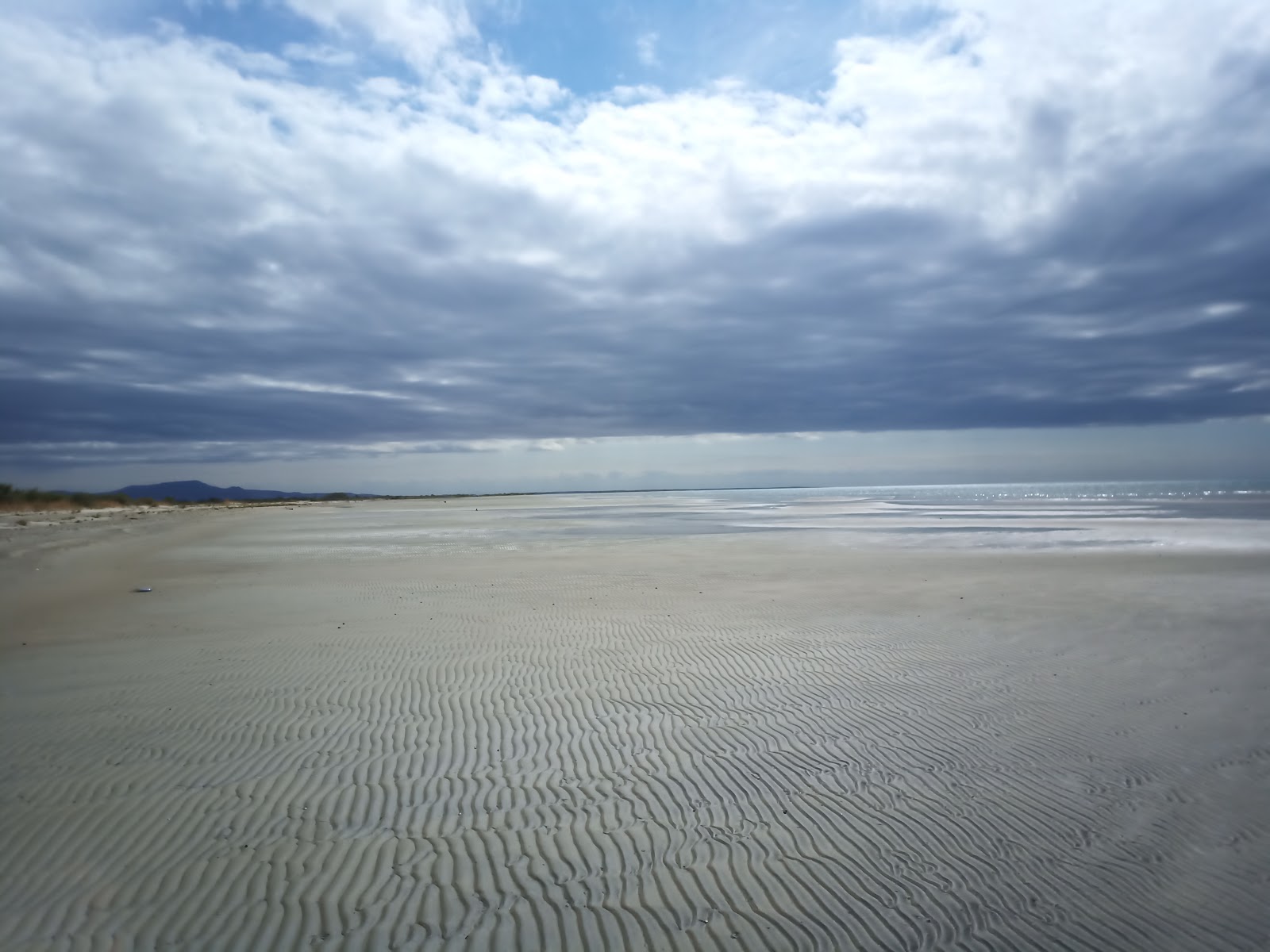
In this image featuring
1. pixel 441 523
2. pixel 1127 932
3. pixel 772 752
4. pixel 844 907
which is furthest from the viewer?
pixel 441 523

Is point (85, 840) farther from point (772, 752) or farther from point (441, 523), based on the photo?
point (441, 523)

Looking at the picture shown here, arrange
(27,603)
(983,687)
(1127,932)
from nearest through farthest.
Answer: (1127,932)
(983,687)
(27,603)

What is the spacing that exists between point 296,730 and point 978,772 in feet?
22.2

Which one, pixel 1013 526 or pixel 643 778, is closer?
pixel 643 778

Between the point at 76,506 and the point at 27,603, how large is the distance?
222ft

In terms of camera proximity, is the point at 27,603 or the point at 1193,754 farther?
the point at 27,603

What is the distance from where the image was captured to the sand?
464 cm

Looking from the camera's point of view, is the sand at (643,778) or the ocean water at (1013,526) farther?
the ocean water at (1013,526)

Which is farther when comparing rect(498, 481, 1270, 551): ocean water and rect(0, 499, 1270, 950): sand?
rect(498, 481, 1270, 551): ocean water

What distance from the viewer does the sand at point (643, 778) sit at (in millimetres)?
4637

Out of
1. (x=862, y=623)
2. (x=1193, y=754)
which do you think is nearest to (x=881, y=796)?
(x=1193, y=754)

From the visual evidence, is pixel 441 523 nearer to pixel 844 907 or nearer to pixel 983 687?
pixel 983 687

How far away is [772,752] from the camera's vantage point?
23.9ft

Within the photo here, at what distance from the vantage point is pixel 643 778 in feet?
22.0
